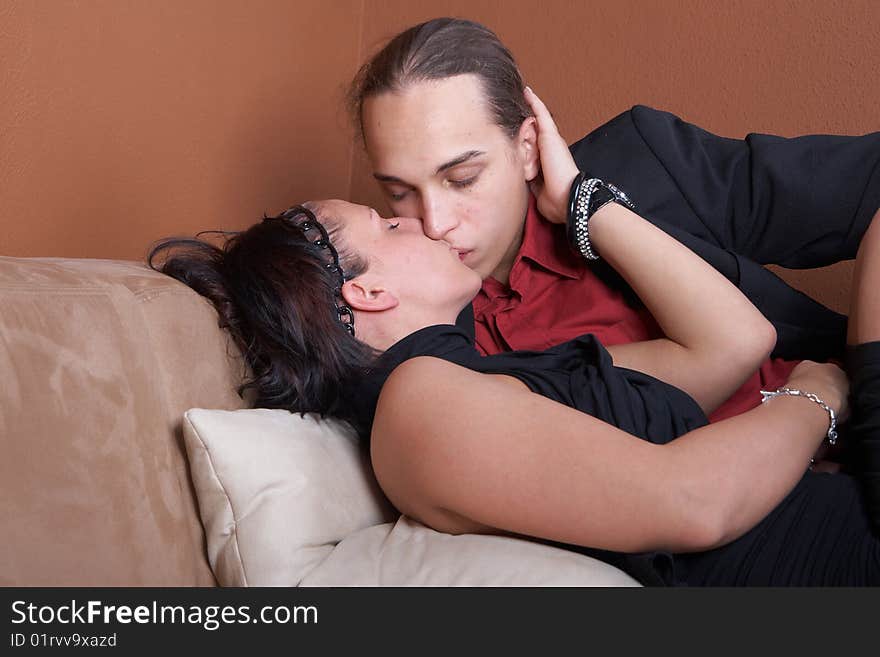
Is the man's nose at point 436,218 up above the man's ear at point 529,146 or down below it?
below

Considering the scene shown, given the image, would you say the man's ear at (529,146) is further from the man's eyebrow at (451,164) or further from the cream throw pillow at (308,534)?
the cream throw pillow at (308,534)

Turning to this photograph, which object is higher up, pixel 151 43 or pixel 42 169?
pixel 151 43

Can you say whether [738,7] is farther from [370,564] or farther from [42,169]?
[370,564]

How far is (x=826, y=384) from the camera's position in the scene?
142 centimetres

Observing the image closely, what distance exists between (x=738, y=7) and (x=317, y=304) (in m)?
1.79

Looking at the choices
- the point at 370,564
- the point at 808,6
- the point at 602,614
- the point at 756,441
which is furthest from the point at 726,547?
the point at 808,6

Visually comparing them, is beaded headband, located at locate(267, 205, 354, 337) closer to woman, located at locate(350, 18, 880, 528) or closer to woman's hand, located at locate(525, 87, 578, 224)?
woman, located at locate(350, 18, 880, 528)

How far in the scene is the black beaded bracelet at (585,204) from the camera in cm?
166

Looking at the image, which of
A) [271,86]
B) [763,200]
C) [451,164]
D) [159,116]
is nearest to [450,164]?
[451,164]

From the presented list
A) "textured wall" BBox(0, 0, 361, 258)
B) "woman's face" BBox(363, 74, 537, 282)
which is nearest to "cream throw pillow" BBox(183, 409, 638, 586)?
"woman's face" BBox(363, 74, 537, 282)

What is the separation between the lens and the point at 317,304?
1.34 m

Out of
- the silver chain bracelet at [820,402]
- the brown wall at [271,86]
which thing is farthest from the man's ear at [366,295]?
the brown wall at [271,86]

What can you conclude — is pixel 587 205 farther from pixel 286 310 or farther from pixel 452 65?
pixel 286 310

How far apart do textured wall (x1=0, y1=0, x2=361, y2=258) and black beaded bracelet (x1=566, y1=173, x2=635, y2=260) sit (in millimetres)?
1147
